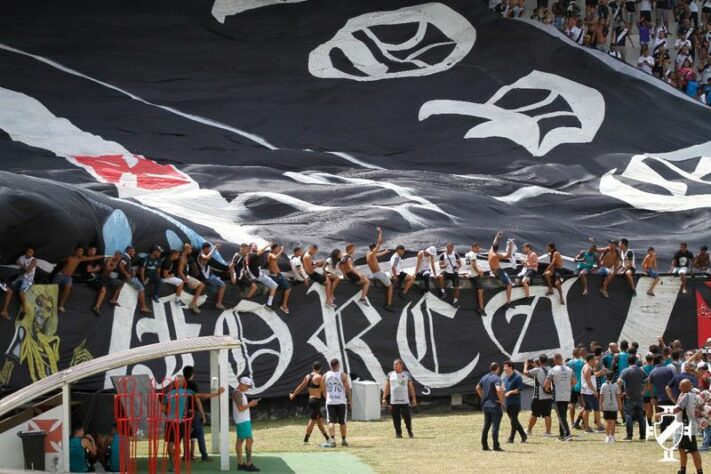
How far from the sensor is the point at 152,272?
79.8 ft

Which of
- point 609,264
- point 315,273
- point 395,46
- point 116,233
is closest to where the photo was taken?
point 116,233

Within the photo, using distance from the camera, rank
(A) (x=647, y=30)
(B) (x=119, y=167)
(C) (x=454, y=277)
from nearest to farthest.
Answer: (C) (x=454, y=277)
(B) (x=119, y=167)
(A) (x=647, y=30)

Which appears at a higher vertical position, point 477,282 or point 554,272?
point 554,272

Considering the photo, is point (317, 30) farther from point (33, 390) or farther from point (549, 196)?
point (33, 390)

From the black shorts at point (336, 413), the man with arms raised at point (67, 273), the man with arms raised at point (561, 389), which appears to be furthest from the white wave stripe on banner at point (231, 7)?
the black shorts at point (336, 413)

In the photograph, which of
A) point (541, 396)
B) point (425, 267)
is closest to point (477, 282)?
point (425, 267)

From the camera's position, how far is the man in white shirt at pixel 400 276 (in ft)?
88.8

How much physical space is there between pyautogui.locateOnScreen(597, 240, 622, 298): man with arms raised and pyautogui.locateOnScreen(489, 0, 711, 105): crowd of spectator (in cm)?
1055

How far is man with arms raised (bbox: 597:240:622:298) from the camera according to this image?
1153 inches

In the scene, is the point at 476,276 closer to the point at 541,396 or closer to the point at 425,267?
the point at 425,267

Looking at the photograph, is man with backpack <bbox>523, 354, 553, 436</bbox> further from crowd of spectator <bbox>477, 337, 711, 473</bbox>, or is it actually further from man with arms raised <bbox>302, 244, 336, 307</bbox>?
man with arms raised <bbox>302, 244, 336, 307</bbox>

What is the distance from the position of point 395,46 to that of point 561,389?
15.5 m

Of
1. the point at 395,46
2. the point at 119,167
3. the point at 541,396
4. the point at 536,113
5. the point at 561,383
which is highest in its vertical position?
the point at 395,46

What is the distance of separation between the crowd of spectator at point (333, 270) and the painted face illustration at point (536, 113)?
5431 mm
